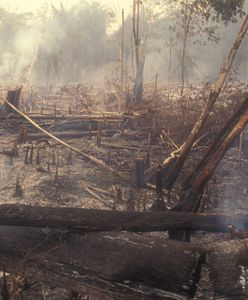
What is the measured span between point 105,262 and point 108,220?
613mm

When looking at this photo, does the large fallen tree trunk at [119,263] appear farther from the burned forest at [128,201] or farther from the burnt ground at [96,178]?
the burnt ground at [96,178]

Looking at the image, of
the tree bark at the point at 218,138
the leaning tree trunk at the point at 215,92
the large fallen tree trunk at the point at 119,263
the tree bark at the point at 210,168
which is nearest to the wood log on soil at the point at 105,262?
the large fallen tree trunk at the point at 119,263

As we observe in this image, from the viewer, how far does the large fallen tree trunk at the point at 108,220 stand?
12.6 feet

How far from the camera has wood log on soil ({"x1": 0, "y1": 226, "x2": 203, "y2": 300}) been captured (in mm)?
3125

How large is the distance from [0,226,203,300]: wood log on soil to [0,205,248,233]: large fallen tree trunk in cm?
10

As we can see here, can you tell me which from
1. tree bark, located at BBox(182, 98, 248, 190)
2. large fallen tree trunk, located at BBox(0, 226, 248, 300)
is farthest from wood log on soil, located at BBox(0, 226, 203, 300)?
tree bark, located at BBox(182, 98, 248, 190)

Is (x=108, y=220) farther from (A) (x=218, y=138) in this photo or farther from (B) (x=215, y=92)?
(B) (x=215, y=92)

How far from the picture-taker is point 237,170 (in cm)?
774

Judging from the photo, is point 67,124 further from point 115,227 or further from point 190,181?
point 115,227

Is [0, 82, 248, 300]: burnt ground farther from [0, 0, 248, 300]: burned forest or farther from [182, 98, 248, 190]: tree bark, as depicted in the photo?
[182, 98, 248, 190]: tree bark

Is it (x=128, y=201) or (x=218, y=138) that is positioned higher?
(x=218, y=138)

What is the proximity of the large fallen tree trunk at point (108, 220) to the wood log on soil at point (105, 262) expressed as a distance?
0.32ft

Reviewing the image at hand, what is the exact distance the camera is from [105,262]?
3.39 meters

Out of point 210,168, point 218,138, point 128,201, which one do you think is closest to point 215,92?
point 218,138
